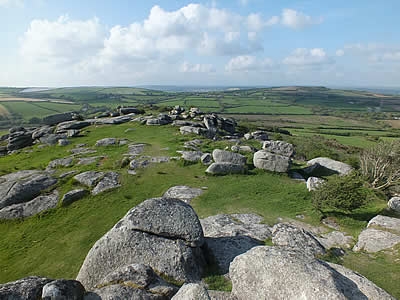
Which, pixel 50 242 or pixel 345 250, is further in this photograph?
pixel 50 242

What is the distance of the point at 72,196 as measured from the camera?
74.3 feet

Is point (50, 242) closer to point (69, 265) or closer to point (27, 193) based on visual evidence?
point (69, 265)

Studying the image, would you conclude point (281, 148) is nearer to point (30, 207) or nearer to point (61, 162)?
point (30, 207)

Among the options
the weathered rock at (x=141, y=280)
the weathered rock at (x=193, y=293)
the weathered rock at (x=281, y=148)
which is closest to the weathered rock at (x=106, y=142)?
the weathered rock at (x=281, y=148)

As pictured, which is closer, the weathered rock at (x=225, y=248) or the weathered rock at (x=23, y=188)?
the weathered rock at (x=225, y=248)

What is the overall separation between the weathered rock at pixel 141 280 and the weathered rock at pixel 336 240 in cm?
1034

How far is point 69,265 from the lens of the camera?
15.4 metres

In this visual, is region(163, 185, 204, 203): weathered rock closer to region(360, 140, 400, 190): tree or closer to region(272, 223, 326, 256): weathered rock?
region(272, 223, 326, 256): weathered rock

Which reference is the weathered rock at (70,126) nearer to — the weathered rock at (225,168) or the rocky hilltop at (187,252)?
the rocky hilltop at (187,252)

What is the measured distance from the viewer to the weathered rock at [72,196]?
871 inches

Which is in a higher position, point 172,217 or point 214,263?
point 172,217

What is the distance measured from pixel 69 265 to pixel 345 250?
16.8 m

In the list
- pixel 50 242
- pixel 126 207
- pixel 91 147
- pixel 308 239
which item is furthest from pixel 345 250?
pixel 91 147

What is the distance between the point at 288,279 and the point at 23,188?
2422 centimetres
